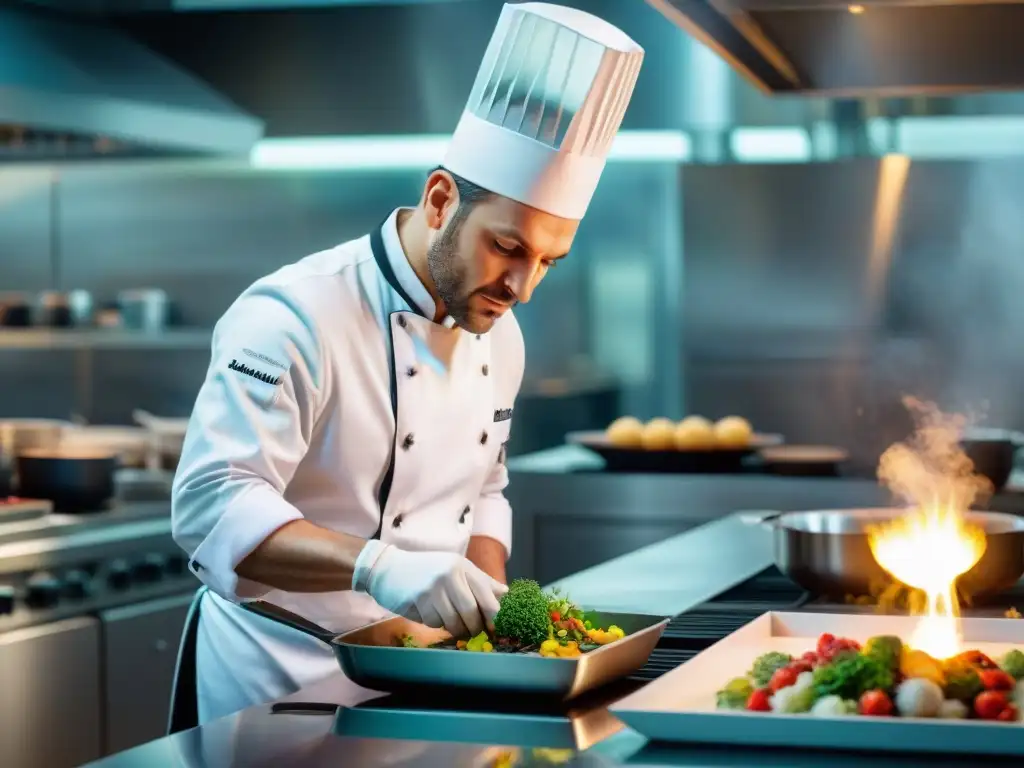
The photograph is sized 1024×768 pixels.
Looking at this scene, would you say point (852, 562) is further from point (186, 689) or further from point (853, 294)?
point (853, 294)

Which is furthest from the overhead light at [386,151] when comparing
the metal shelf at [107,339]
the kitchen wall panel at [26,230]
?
the kitchen wall panel at [26,230]

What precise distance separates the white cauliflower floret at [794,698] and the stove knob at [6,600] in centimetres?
227

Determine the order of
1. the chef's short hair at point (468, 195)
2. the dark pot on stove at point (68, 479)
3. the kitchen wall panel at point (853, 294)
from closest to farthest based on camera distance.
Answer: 1. the chef's short hair at point (468, 195)
2. the dark pot on stove at point (68, 479)
3. the kitchen wall panel at point (853, 294)

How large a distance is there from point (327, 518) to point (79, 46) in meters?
2.38

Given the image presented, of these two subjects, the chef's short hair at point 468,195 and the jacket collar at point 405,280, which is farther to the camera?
the jacket collar at point 405,280

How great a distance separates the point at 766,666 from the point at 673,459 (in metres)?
2.98

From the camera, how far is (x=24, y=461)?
3.76m

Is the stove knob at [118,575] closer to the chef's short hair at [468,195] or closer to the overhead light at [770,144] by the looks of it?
the chef's short hair at [468,195]

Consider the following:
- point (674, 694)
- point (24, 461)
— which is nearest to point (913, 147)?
point (24, 461)

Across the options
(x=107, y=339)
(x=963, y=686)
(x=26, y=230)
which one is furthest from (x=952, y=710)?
(x=26, y=230)

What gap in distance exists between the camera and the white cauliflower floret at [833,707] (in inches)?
54.7

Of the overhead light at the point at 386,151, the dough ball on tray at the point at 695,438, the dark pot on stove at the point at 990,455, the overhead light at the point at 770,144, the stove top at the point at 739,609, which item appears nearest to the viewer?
the stove top at the point at 739,609

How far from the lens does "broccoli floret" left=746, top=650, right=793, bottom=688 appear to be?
1.50 metres

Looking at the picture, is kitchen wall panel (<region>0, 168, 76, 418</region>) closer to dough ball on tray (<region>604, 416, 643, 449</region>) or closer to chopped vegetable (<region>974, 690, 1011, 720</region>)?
dough ball on tray (<region>604, 416, 643, 449</region>)
